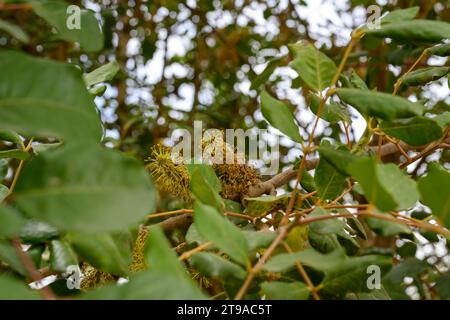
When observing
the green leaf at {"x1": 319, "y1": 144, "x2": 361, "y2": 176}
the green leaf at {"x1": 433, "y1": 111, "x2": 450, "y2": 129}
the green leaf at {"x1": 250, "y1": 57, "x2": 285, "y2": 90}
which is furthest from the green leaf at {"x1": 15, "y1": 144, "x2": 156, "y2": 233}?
the green leaf at {"x1": 250, "y1": 57, "x2": 285, "y2": 90}

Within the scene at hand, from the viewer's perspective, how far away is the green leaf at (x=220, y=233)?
43 cm

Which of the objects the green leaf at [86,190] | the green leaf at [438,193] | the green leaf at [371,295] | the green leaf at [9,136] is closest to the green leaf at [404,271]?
the green leaf at [371,295]

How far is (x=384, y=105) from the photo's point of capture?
19.9 inches

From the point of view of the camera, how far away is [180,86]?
7.55 feet

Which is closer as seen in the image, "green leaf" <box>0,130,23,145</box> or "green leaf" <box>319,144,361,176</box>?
"green leaf" <box>319,144,361,176</box>

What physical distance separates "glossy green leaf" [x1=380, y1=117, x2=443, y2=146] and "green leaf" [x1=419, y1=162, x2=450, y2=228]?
123mm

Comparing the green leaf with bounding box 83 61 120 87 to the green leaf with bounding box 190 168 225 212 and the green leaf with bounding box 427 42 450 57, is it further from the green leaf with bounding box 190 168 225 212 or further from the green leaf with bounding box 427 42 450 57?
the green leaf with bounding box 427 42 450 57

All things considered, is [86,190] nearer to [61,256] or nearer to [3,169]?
[61,256]

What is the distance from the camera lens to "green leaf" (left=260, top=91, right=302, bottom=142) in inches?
22.4

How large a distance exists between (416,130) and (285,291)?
0.25 metres

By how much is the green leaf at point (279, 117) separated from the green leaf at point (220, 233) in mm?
154
